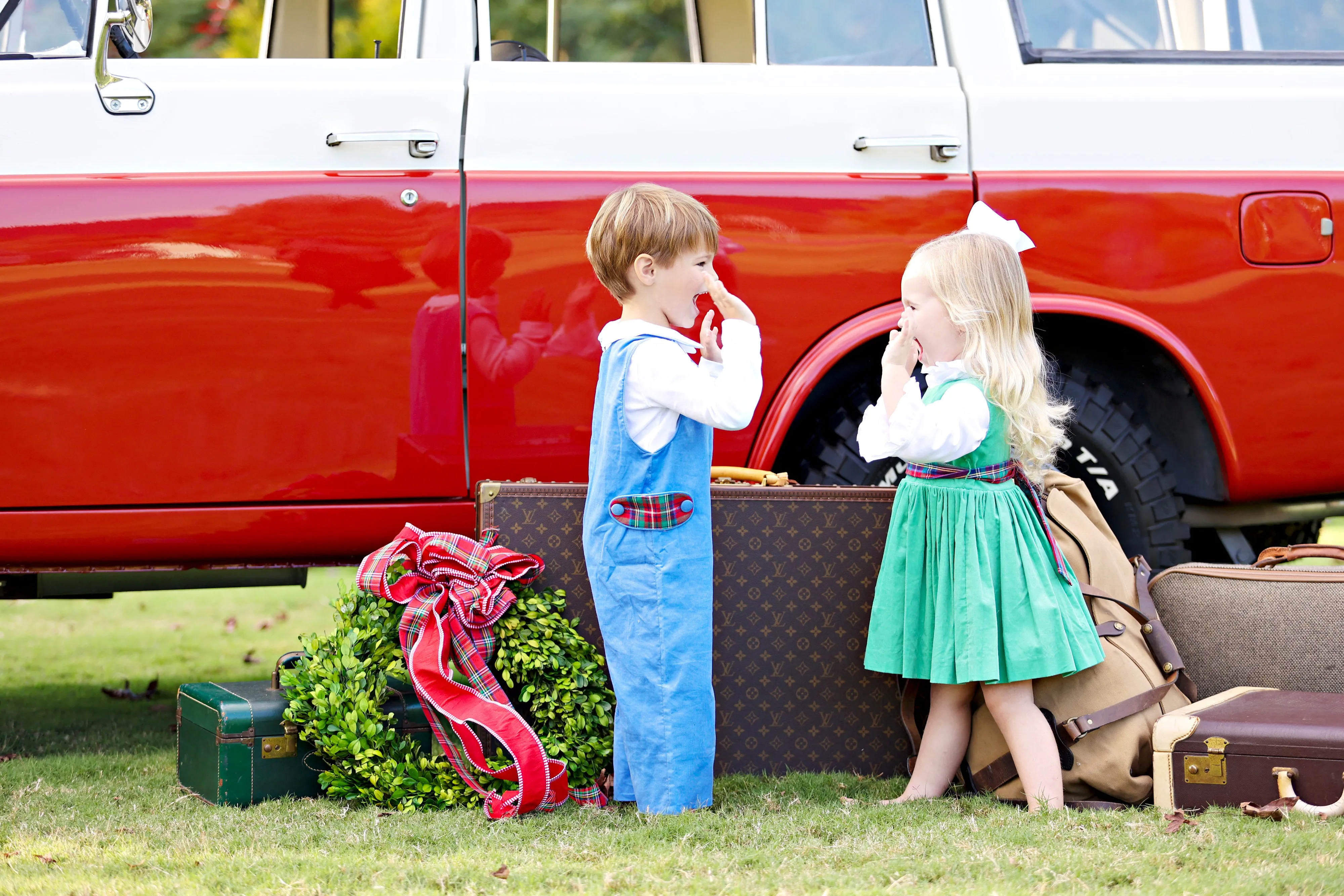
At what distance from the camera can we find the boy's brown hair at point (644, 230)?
244cm

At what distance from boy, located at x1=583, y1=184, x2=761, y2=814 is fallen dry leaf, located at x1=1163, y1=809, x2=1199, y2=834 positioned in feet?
2.82

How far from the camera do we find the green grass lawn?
76.5 inches

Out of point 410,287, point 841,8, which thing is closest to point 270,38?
point 410,287

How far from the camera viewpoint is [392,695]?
2.60 m

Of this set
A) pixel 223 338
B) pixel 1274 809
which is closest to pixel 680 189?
pixel 223 338

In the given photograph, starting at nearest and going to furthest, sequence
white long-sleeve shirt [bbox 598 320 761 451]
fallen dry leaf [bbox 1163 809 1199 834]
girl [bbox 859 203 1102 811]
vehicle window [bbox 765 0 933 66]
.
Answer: fallen dry leaf [bbox 1163 809 1199 834]
white long-sleeve shirt [bbox 598 320 761 451]
girl [bbox 859 203 1102 811]
vehicle window [bbox 765 0 933 66]

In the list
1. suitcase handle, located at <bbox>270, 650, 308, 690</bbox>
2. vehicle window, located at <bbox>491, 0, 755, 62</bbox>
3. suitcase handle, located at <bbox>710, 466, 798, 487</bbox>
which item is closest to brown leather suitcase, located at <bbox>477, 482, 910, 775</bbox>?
suitcase handle, located at <bbox>710, 466, 798, 487</bbox>

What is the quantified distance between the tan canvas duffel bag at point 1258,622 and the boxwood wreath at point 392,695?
4.33 feet

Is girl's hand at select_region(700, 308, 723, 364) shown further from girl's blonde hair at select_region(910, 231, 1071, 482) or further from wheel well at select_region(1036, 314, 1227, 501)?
wheel well at select_region(1036, 314, 1227, 501)

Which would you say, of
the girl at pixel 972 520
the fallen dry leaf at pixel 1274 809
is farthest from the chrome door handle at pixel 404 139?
the fallen dry leaf at pixel 1274 809

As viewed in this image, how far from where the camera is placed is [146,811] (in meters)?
2.54

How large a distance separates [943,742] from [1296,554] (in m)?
0.97

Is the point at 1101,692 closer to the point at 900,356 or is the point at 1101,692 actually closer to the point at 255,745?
the point at 900,356

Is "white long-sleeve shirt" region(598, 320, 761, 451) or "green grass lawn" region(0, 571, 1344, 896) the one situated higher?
"white long-sleeve shirt" region(598, 320, 761, 451)
